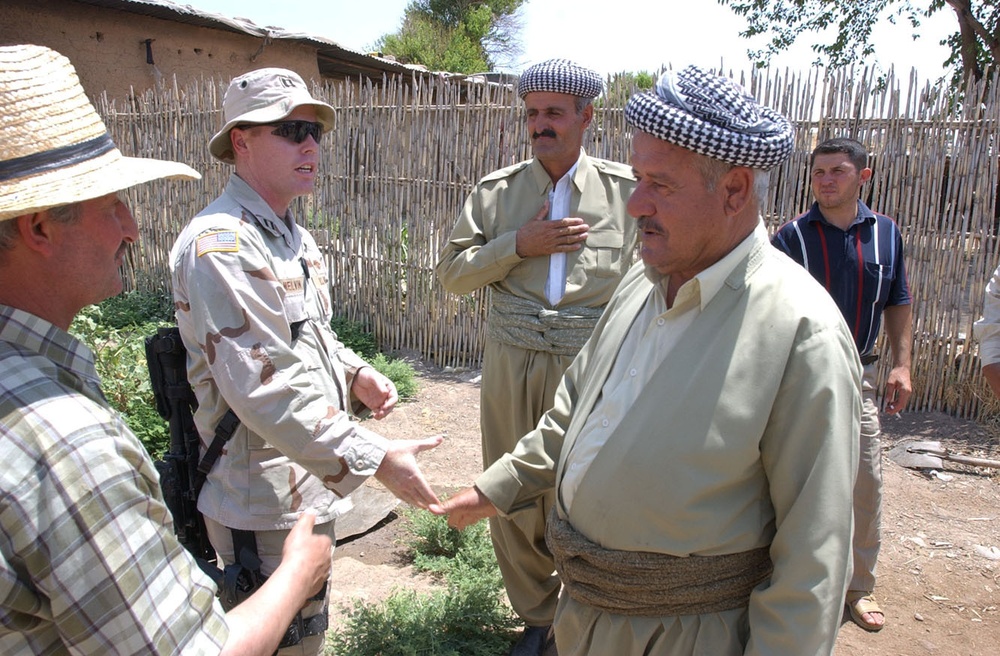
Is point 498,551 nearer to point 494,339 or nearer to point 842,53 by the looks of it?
point 494,339

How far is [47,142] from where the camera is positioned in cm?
124

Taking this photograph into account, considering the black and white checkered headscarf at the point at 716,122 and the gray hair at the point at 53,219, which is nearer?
the gray hair at the point at 53,219

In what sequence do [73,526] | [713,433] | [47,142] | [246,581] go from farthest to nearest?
[246,581] → [713,433] → [47,142] → [73,526]

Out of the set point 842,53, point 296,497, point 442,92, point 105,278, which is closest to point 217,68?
point 442,92

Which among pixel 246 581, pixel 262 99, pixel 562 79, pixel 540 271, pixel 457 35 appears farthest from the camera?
pixel 457 35

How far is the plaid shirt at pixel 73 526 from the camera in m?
1.06

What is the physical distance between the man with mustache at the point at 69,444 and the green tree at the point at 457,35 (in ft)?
71.6

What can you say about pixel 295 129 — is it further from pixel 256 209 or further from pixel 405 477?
pixel 405 477

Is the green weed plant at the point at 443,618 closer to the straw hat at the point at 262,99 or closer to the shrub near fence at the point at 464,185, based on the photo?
the straw hat at the point at 262,99

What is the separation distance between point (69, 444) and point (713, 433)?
1.20 m

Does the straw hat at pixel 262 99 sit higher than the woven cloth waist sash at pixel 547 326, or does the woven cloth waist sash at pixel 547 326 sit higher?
the straw hat at pixel 262 99

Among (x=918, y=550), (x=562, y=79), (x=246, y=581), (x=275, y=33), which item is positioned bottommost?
(x=918, y=550)

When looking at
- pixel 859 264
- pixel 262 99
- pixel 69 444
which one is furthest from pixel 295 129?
pixel 859 264

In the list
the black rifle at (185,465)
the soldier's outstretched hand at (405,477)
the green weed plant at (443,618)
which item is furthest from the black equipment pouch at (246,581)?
the green weed plant at (443,618)
